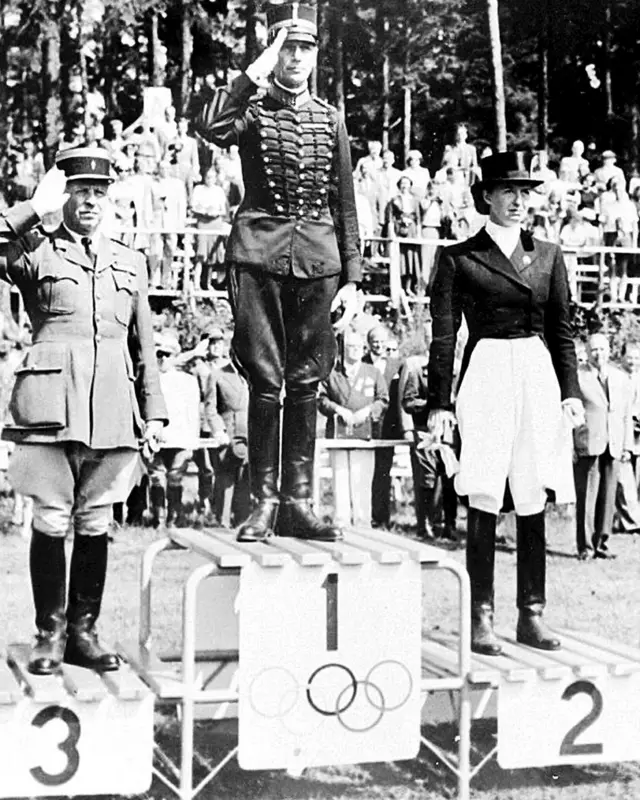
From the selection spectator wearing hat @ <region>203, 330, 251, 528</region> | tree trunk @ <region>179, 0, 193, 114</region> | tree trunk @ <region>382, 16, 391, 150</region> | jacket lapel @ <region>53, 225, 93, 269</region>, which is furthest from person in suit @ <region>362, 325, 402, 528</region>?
tree trunk @ <region>179, 0, 193, 114</region>

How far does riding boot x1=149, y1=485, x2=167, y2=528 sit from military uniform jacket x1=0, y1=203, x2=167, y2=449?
6178 mm

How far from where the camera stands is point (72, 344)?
5836 mm

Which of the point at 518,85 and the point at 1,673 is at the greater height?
the point at 518,85

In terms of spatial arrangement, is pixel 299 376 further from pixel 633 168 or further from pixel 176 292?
pixel 633 168

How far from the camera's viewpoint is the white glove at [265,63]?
20.0 feet

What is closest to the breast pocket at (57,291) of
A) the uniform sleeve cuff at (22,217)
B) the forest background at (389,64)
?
the uniform sleeve cuff at (22,217)

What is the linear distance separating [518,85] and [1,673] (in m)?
25.3

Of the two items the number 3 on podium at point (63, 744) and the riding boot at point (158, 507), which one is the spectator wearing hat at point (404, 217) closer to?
the riding boot at point (158, 507)

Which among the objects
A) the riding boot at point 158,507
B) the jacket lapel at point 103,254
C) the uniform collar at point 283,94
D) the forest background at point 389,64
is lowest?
the riding boot at point 158,507

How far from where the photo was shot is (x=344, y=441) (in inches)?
463

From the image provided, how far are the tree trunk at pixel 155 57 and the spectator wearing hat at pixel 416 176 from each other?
643cm

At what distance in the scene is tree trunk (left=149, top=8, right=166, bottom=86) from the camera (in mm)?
24375

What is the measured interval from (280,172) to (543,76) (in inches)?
883

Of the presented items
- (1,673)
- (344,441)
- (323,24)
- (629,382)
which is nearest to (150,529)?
(344,441)
